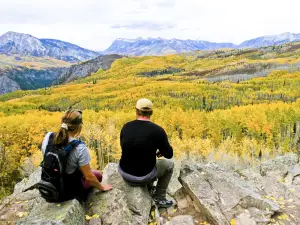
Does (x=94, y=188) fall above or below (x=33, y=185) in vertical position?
above

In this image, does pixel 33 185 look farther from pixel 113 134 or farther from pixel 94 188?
pixel 113 134

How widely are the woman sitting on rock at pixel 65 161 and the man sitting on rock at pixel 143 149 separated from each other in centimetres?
131

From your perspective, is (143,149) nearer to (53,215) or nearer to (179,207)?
(179,207)

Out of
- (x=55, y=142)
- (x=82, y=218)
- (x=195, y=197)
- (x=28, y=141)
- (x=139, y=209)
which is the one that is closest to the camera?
(x=55, y=142)

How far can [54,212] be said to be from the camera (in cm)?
805

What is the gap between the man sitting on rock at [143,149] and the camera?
8.78m

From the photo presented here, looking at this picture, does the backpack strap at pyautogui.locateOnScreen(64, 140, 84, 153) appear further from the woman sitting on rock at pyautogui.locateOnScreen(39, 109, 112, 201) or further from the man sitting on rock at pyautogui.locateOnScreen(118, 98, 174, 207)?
the man sitting on rock at pyautogui.locateOnScreen(118, 98, 174, 207)

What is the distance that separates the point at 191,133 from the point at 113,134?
24.0 m

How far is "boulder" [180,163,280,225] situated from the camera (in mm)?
9401

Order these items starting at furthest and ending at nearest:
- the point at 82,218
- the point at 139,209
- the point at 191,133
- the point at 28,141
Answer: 1. the point at 191,133
2. the point at 28,141
3. the point at 139,209
4. the point at 82,218

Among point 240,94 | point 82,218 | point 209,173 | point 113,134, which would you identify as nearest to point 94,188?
point 82,218

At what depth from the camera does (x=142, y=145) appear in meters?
8.86

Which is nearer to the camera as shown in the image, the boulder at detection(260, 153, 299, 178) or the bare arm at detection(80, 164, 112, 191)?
the bare arm at detection(80, 164, 112, 191)

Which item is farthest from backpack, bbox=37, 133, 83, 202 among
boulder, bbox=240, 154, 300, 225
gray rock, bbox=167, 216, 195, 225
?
boulder, bbox=240, 154, 300, 225
